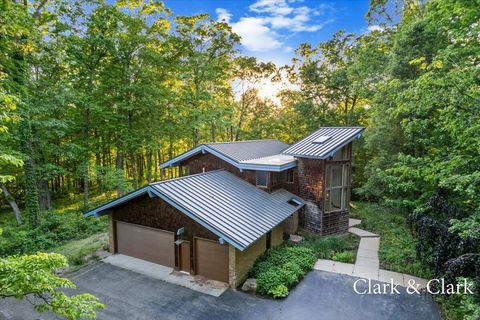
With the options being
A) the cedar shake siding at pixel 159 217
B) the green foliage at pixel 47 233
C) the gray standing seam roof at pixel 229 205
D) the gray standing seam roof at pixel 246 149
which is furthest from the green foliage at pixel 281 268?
the green foliage at pixel 47 233

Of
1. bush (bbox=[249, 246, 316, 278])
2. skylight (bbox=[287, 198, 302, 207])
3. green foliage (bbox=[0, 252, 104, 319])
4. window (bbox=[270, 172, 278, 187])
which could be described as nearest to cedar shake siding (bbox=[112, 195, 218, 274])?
bush (bbox=[249, 246, 316, 278])

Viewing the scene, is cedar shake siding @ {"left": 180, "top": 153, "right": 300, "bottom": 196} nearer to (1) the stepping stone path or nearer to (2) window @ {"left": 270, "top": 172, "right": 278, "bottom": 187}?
(2) window @ {"left": 270, "top": 172, "right": 278, "bottom": 187}

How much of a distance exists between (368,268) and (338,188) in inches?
178

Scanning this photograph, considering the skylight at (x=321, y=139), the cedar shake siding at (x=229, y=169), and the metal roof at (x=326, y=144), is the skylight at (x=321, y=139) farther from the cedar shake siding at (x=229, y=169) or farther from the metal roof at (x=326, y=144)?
the cedar shake siding at (x=229, y=169)

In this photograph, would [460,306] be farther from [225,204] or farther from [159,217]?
[159,217]

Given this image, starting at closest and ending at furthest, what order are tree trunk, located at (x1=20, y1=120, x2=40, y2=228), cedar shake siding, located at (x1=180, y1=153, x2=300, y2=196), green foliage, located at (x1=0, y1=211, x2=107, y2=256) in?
green foliage, located at (x1=0, y1=211, x2=107, y2=256), tree trunk, located at (x1=20, y1=120, x2=40, y2=228), cedar shake siding, located at (x1=180, y1=153, x2=300, y2=196)

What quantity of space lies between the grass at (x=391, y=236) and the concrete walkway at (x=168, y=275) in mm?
6804

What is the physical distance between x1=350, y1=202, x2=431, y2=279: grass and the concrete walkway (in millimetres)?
6804

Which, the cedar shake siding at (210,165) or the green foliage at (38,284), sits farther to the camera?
the cedar shake siding at (210,165)

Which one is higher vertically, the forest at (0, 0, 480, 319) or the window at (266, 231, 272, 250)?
the forest at (0, 0, 480, 319)

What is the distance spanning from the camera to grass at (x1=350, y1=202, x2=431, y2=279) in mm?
10332

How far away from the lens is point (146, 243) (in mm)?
11133

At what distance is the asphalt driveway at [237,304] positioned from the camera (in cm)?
773

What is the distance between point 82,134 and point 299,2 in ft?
64.2
